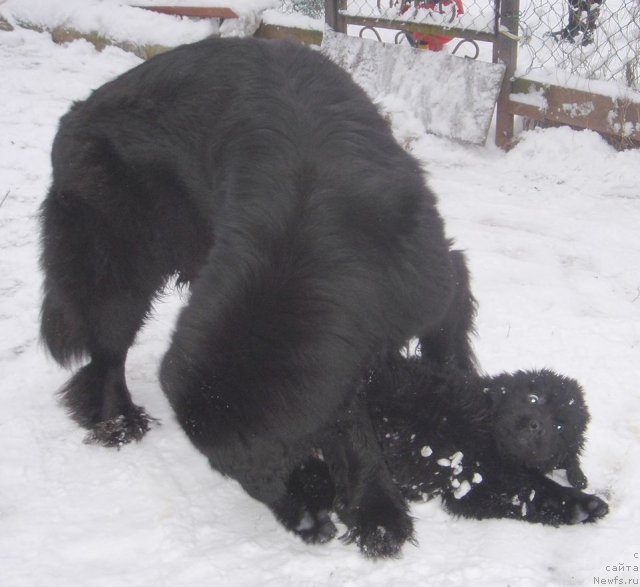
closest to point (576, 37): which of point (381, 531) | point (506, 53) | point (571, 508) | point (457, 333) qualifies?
point (506, 53)

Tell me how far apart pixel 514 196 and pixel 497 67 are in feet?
3.48

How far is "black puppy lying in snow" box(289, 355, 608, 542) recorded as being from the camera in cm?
246

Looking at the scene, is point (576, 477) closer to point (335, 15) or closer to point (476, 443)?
point (476, 443)

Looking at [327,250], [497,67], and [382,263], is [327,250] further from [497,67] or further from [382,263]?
[497,67]

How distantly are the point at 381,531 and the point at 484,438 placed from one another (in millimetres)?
579

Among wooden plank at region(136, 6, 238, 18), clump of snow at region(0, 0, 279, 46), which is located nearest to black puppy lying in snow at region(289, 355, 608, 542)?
clump of snow at region(0, 0, 279, 46)

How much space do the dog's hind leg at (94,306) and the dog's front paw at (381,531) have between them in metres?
0.99

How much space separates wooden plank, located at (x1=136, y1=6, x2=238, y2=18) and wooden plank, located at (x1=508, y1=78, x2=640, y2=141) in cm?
281

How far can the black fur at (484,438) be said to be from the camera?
247 cm

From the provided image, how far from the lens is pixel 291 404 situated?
73.8 inches

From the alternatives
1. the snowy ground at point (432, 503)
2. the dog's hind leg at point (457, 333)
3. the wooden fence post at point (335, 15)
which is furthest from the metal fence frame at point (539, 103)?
the dog's hind leg at point (457, 333)

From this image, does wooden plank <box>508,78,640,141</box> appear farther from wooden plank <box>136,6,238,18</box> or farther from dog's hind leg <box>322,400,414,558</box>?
dog's hind leg <box>322,400,414,558</box>

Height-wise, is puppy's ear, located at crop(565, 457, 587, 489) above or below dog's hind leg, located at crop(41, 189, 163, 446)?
below

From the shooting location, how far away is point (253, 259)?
1.97 metres
